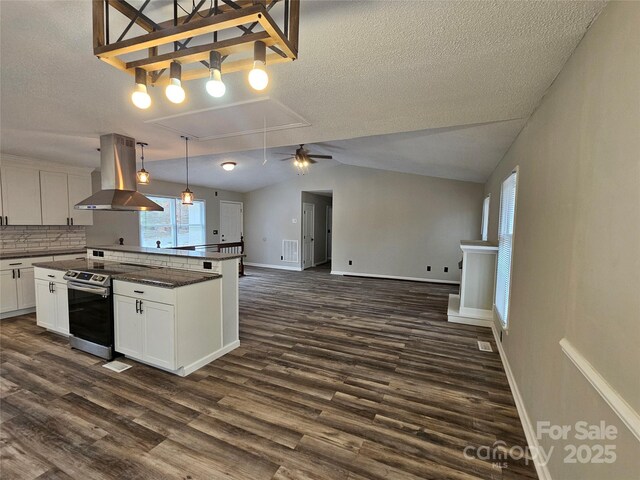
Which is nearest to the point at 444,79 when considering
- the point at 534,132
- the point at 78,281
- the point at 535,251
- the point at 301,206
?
the point at 534,132

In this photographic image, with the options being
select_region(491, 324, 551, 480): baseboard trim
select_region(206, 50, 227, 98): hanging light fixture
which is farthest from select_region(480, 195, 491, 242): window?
select_region(206, 50, 227, 98): hanging light fixture

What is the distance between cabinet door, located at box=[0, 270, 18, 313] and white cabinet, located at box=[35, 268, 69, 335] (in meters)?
0.78

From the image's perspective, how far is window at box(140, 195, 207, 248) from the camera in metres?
6.78

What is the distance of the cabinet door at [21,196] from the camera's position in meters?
4.27

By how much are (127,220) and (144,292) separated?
4.30m

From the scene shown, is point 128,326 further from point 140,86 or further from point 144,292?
point 140,86

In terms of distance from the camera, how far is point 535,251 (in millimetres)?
2072

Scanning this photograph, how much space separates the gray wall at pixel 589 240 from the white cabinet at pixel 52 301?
187 inches

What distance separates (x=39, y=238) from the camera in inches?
193

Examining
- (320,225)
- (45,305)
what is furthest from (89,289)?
(320,225)

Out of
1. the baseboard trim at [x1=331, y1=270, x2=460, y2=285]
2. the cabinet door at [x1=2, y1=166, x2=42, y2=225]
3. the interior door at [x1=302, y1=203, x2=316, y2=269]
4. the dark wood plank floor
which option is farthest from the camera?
the interior door at [x1=302, y1=203, x2=316, y2=269]

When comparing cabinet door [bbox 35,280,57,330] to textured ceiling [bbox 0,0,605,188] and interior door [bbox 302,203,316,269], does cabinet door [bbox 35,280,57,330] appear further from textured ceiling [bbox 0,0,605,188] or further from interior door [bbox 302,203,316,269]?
interior door [bbox 302,203,316,269]

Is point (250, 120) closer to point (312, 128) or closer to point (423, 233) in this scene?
point (312, 128)

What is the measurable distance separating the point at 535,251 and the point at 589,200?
0.86 m
